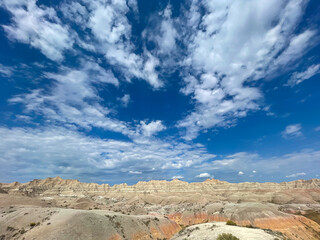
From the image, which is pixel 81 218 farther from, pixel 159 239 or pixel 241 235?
pixel 241 235

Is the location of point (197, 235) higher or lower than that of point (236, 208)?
lower

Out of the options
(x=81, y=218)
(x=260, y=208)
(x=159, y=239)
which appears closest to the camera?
(x=81, y=218)

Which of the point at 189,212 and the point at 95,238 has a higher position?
the point at 189,212

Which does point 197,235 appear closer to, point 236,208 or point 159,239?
point 159,239

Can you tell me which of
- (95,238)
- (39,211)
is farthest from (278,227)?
(39,211)

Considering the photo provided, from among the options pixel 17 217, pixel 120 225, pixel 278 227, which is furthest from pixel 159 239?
pixel 278 227

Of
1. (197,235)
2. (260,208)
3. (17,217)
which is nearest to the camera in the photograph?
(197,235)

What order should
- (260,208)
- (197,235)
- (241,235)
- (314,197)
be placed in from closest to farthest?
1. (241,235)
2. (197,235)
3. (260,208)
4. (314,197)

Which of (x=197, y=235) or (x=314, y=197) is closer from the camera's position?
(x=197, y=235)

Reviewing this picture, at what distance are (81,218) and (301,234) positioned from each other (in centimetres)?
7842

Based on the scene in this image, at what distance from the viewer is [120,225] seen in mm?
45969

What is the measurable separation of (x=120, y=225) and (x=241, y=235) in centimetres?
2898

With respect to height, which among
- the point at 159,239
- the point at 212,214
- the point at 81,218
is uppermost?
the point at 212,214

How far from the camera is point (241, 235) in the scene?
3070 centimetres
